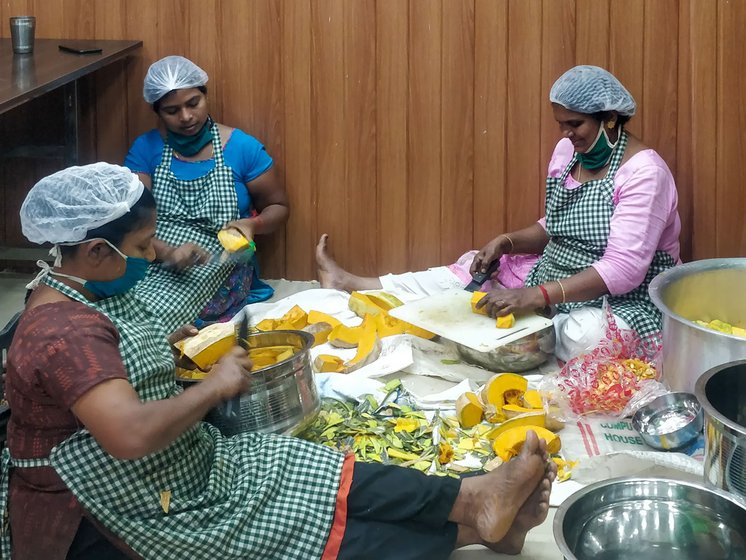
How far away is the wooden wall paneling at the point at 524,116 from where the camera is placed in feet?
13.4

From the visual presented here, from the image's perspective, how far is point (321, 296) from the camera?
414cm

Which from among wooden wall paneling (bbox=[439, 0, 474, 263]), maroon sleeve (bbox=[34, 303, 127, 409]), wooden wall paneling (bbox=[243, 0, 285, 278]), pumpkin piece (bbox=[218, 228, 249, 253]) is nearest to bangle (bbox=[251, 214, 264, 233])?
pumpkin piece (bbox=[218, 228, 249, 253])

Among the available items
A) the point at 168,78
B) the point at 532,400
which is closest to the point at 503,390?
the point at 532,400

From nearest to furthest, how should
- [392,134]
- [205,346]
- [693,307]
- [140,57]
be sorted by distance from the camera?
[205,346] → [693,307] → [392,134] → [140,57]

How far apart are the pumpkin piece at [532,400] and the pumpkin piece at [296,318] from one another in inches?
38.6

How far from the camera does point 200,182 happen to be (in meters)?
4.14

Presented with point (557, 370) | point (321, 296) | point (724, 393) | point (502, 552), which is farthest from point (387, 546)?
point (321, 296)

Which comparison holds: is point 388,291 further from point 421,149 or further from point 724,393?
point 724,393

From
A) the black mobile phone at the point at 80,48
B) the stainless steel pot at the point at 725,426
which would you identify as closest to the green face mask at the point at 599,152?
the stainless steel pot at the point at 725,426

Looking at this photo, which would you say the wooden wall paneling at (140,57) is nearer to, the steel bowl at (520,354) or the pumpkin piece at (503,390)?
the steel bowl at (520,354)

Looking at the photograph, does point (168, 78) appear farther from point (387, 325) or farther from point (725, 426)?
point (725, 426)

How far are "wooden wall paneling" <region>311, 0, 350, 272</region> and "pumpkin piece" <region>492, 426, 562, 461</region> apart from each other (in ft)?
5.44

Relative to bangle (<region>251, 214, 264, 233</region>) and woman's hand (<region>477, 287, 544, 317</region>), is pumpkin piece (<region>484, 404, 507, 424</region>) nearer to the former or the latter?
woman's hand (<region>477, 287, 544, 317</region>)

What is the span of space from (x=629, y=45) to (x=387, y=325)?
1.49 metres
